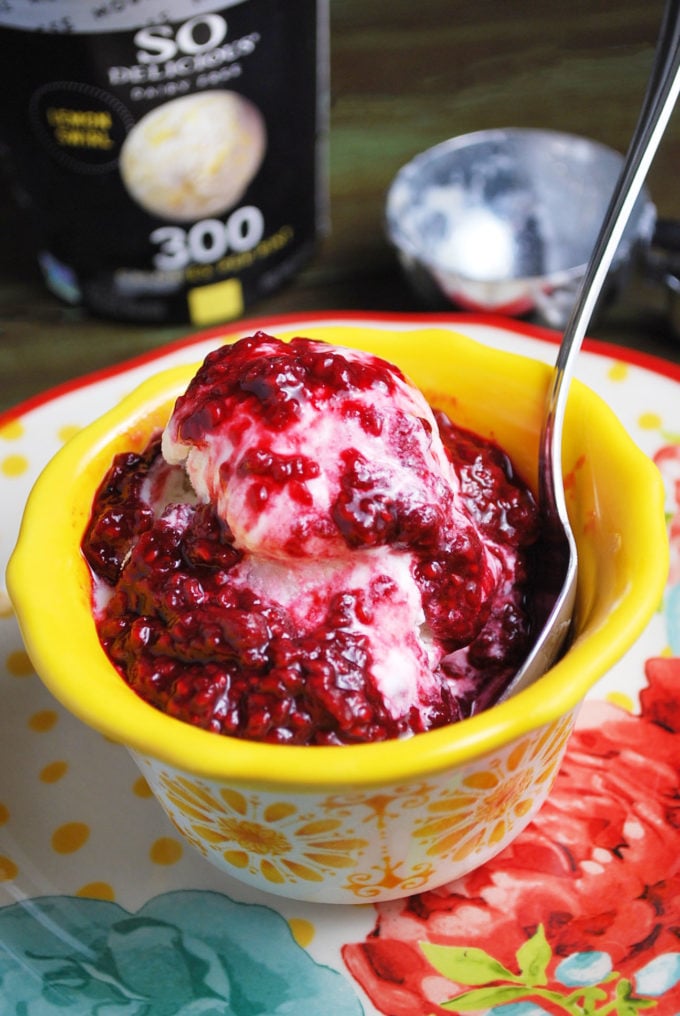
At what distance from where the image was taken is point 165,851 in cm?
101

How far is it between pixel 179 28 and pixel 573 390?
669 millimetres

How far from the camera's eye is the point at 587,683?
0.77 meters

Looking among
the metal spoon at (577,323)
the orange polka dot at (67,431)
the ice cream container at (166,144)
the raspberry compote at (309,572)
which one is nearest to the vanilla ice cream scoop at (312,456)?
the raspberry compote at (309,572)

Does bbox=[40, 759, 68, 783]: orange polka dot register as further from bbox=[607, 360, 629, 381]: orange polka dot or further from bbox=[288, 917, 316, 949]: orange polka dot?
bbox=[607, 360, 629, 381]: orange polka dot

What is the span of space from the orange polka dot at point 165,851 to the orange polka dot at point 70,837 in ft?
0.22

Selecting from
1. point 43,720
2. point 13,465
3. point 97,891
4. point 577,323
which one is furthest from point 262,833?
point 13,465

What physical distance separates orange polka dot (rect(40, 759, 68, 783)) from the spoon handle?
0.54 meters

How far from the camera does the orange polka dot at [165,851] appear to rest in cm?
101

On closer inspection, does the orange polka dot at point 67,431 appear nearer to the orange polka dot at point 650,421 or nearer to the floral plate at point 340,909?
the floral plate at point 340,909

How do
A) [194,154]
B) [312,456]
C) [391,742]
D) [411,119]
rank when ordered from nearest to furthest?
[391,742] < [312,456] < [194,154] < [411,119]

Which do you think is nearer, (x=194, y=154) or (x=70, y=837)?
(x=70, y=837)

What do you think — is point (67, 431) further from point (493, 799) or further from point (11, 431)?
point (493, 799)

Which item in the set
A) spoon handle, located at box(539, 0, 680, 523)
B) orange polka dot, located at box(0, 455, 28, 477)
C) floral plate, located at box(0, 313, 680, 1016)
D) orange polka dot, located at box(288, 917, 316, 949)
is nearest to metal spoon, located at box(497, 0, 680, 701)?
spoon handle, located at box(539, 0, 680, 523)

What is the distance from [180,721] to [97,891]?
11.5 inches
